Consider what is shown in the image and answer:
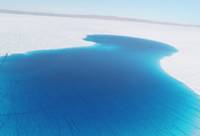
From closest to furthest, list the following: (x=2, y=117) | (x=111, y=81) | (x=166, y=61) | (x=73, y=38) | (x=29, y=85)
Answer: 1. (x=2, y=117)
2. (x=29, y=85)
3. (x=111, y=81)
4. (x=166, y=61)
5. (x=73, y=38)

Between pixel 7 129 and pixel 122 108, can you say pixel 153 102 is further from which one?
pixel 7 129

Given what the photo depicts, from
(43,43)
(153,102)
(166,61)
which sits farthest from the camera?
(43,43)

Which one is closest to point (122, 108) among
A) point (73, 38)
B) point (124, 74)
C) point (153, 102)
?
point (153, 102)

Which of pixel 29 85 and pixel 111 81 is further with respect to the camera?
pixel 111 81

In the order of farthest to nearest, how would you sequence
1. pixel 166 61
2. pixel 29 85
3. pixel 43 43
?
pixel 43 43, pixel 166 61, pixel 29 85

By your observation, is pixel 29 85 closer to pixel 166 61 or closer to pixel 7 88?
pixel 7 88

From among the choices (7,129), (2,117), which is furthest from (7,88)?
(7,129)
